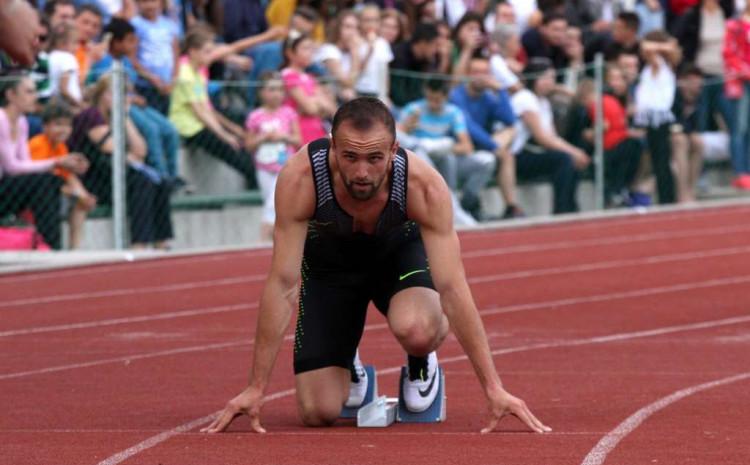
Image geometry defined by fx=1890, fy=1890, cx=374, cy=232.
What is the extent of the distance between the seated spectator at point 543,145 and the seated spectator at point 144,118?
13.8 ft

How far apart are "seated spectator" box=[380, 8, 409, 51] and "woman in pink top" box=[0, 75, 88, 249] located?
4.47 meters

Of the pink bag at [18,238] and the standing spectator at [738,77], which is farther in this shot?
the standing spectator at [738,77]

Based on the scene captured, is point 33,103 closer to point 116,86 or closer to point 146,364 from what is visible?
point 116,86

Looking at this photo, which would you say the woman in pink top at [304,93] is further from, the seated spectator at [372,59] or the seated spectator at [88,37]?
the seated spectator at [88,37]

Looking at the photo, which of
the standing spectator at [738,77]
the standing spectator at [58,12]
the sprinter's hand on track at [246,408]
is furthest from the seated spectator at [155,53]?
the sprinter's hand on track at [246,408]

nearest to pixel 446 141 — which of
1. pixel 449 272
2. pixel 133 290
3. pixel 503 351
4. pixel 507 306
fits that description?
pixel 133 290

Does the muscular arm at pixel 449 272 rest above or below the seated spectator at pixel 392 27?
below

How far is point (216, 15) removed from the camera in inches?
682

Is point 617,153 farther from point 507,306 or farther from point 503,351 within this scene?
point 503,351

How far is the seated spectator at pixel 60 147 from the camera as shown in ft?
47.4

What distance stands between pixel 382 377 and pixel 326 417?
1.69m

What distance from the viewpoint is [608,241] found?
1664 cm

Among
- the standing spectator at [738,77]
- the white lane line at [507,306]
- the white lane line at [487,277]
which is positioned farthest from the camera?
the standing spectator at [738,77]

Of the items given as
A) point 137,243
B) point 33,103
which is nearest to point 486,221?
point 137,243
